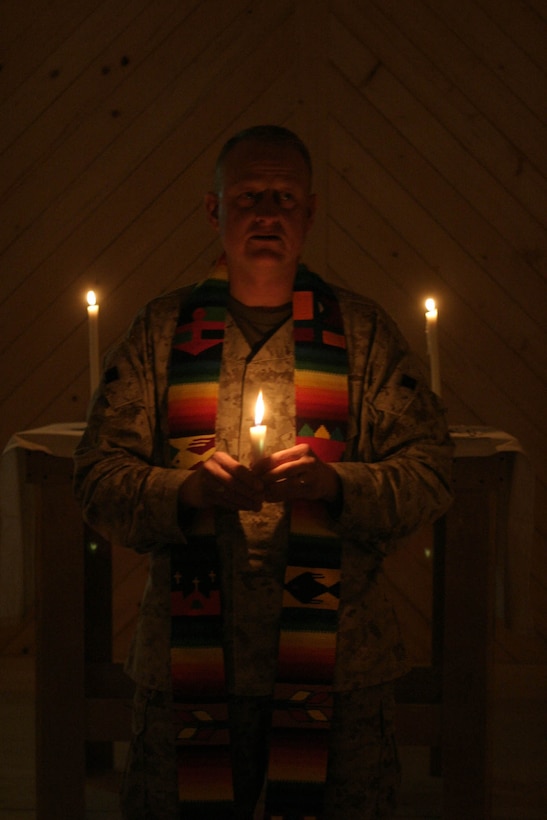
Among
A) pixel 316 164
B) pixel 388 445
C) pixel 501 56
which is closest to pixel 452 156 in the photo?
pixel 501 56

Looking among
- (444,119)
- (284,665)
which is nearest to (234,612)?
(284,665)

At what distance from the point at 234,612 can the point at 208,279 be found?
623mm

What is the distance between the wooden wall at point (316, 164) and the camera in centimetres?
372

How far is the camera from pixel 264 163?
1767 millimetres

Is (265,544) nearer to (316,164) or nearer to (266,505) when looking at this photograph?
→ (266,505)

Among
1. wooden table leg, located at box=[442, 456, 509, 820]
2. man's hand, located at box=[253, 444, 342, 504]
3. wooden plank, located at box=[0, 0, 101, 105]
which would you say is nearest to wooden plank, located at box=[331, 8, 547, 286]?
wooden plank, located at box=[0, 0, 101, 105]

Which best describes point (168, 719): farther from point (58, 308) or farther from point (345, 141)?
point (345, 141)

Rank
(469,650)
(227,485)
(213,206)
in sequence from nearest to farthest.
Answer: (227,485) → (213,206) → (469,650)

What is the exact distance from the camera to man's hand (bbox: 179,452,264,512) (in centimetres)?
151

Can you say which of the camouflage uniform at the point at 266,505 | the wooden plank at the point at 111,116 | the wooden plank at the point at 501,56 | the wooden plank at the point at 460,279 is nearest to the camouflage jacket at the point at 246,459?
the camouflage uniform at the point at 266,505

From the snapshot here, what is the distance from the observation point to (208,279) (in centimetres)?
187

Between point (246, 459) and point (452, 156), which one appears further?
point (452, 156)

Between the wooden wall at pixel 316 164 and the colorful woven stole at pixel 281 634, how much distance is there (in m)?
2.09

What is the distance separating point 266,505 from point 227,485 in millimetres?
214
